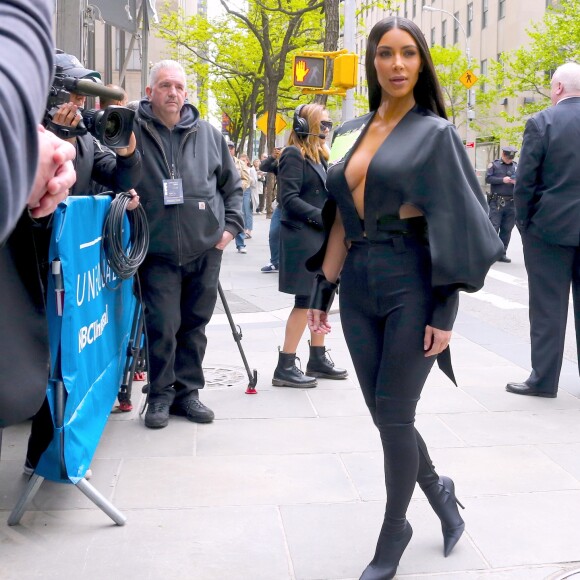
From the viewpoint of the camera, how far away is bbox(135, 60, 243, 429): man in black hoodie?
5254mm

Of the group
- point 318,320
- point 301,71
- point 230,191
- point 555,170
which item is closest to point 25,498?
point 318,320

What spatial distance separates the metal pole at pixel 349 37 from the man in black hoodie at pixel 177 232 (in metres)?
9.58

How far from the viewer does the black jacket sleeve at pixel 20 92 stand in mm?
870

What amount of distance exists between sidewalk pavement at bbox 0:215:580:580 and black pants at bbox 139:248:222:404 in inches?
10.8

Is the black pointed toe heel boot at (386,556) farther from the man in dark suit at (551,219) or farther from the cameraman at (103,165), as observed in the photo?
the man in dark suit at (551,219)

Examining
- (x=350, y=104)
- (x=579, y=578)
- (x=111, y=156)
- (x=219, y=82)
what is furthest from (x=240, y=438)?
(x=219, y=82)

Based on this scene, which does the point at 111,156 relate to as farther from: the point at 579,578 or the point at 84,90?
the point at 579,578

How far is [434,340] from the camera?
315 centimetres

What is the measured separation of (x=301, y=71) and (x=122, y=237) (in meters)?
9.91

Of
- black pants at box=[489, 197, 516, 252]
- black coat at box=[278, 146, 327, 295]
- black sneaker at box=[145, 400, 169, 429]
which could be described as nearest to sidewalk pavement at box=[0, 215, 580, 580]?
black sneaker at box=[145, 400, 169, 429]

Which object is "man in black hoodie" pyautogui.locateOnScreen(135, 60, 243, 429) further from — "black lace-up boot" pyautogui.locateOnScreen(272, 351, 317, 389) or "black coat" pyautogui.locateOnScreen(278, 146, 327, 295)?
"black lace-up boot" pyautogui.locateOnScreen(272, 351, 317, 389)

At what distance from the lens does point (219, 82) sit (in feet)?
155

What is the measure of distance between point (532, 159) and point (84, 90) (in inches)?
172

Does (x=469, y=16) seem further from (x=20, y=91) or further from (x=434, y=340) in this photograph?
(x=20, y=91)
